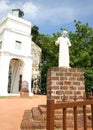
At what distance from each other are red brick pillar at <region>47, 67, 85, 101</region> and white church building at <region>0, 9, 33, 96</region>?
14.2m

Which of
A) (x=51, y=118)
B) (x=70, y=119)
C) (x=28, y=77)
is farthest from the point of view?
(x=28, y=77)

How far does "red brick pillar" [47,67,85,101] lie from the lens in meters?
6.72

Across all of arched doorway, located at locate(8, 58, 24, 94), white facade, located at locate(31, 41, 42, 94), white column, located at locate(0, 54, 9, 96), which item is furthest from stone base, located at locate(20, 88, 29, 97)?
white facade, located at locate(31, 41, 42, 94)

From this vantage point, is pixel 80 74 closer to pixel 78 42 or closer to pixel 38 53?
pixel 78 42

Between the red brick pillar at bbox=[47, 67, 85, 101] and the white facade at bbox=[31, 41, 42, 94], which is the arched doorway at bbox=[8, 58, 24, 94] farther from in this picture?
the red brick pillar at bbox=[47, 67, 85, 101]

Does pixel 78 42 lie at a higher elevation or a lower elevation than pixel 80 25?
lower

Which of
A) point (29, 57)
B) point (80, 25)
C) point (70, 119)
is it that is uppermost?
point (80, 25)

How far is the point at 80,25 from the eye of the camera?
77.1ft

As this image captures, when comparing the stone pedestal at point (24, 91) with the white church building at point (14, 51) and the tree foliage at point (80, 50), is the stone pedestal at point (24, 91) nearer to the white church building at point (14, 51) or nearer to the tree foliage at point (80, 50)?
the white church building at point (14, 51)

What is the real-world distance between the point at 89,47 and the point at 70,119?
17742mm

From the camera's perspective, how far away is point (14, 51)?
72.2 ft

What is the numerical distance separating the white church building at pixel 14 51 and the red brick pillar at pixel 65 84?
14.2 metres

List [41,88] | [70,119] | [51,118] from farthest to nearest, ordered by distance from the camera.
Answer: [41,88] < [70,119] < [51,118]

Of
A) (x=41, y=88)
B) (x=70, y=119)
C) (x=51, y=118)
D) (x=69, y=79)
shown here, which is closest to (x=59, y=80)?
(x=69, y=79)
